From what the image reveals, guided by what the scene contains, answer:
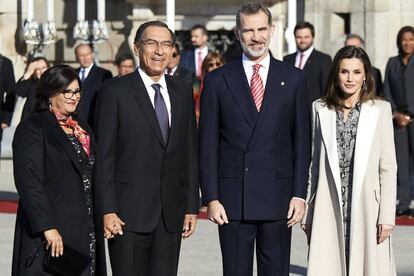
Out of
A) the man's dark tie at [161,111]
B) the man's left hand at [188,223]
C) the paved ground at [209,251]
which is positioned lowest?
the paved ground at [209,251]

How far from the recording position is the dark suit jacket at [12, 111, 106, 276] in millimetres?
7727

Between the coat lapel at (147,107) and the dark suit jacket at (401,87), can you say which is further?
the dark suit jacket at (401,87)

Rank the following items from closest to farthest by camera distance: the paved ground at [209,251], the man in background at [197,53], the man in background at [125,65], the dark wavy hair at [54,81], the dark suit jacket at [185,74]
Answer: the dark wavy hair at [54,81]
the paved ground at [209,251]
the man in background at [125,65]
the dark suit jacket at [185,74]
the man in background at [197,53]

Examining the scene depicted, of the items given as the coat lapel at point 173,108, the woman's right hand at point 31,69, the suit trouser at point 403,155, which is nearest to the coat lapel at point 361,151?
the coat lapel at point 173,108

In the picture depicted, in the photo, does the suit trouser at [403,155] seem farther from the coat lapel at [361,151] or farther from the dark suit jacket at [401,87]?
the coat lapel at [361,151]

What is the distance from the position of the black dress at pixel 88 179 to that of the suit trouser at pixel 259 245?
0.72 metres

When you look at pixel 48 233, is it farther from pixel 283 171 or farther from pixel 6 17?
pixel 6 17

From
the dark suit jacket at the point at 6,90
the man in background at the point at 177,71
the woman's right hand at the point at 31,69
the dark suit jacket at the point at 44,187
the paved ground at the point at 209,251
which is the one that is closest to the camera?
the dark suit jacket at the point at 44,187

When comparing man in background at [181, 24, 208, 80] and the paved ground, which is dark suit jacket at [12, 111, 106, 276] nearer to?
the paved ground

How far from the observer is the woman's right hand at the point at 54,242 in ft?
25.4

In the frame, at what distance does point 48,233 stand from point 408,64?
6.88m

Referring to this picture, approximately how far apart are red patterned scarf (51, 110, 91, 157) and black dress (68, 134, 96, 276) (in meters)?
0.03

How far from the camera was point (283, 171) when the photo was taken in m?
8.07

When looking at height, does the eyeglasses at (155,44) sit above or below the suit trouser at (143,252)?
above
